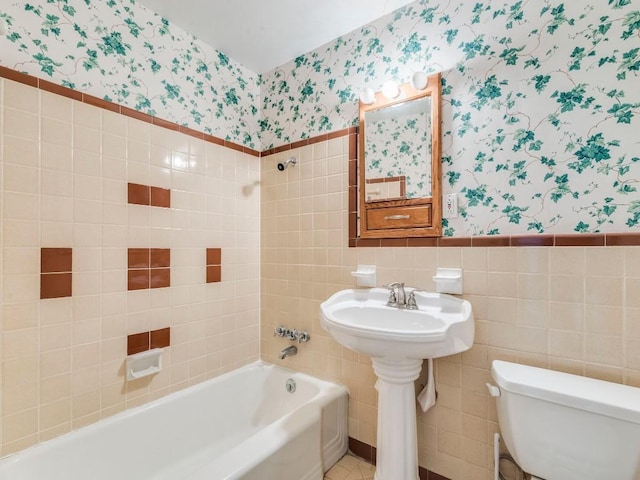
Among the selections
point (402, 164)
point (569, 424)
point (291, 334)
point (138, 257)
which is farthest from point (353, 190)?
point (569, 424)

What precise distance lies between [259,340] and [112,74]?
5.73 feet

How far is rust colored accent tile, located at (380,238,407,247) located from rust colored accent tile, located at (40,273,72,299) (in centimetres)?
145

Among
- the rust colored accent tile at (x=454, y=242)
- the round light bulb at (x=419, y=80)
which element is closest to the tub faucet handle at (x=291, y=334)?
the rust colored accent tile at (x=454, y=242)

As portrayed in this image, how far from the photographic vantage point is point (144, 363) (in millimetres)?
1567

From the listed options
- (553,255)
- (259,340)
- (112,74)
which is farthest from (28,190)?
(553,255)

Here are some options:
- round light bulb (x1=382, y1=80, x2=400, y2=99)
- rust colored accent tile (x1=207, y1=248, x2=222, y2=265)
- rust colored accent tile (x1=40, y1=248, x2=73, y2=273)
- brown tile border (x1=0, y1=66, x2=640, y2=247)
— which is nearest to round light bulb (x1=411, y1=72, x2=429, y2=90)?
round light bulb (x1=382, y1=80, x2=400, y2=99)

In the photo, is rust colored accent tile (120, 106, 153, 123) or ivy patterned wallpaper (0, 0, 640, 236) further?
rust colored accent tile (120, 106, 153, 123)

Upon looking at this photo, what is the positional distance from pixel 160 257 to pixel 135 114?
73cm

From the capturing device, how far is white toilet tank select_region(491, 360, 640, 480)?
90 centimetres

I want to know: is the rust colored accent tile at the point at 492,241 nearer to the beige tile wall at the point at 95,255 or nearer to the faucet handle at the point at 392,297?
the faucet handle at the point at 392,297

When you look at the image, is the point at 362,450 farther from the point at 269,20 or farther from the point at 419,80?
the point at 269,20

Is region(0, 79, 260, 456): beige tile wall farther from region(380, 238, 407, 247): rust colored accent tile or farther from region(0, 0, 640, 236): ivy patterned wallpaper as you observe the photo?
region(380, 238, 407, 247): rust colored accent tile

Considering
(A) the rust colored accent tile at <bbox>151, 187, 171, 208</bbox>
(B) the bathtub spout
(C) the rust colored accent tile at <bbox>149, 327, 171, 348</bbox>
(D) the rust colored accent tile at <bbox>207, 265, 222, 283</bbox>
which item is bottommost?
(B) the bathtub spout

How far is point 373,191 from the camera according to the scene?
1.63 meters
